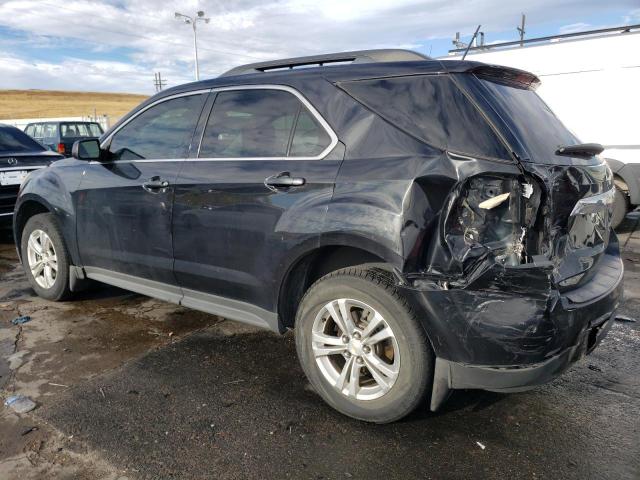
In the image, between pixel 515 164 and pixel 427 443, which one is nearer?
pixel 515 164

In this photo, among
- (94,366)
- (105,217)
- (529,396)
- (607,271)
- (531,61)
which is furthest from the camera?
(531,61)

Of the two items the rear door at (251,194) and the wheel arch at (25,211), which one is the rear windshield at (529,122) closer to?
the rear door at (251,194)

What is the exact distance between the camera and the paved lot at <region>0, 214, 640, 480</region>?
2.46 m

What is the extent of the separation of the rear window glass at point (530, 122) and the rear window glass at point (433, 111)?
0.50 feet

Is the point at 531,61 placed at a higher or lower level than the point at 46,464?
higher

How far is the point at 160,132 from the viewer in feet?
Answer: 12.5

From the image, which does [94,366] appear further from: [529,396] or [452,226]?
[529,396]

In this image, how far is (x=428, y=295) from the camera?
2.40 metres

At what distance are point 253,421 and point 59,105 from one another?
2773 inches

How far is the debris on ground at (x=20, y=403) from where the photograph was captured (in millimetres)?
2958

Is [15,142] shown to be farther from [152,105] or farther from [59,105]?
[59,105]

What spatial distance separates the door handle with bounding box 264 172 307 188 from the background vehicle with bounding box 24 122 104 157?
1499 cm

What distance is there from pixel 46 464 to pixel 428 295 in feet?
6.38

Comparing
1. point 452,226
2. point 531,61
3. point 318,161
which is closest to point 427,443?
point 452,226
